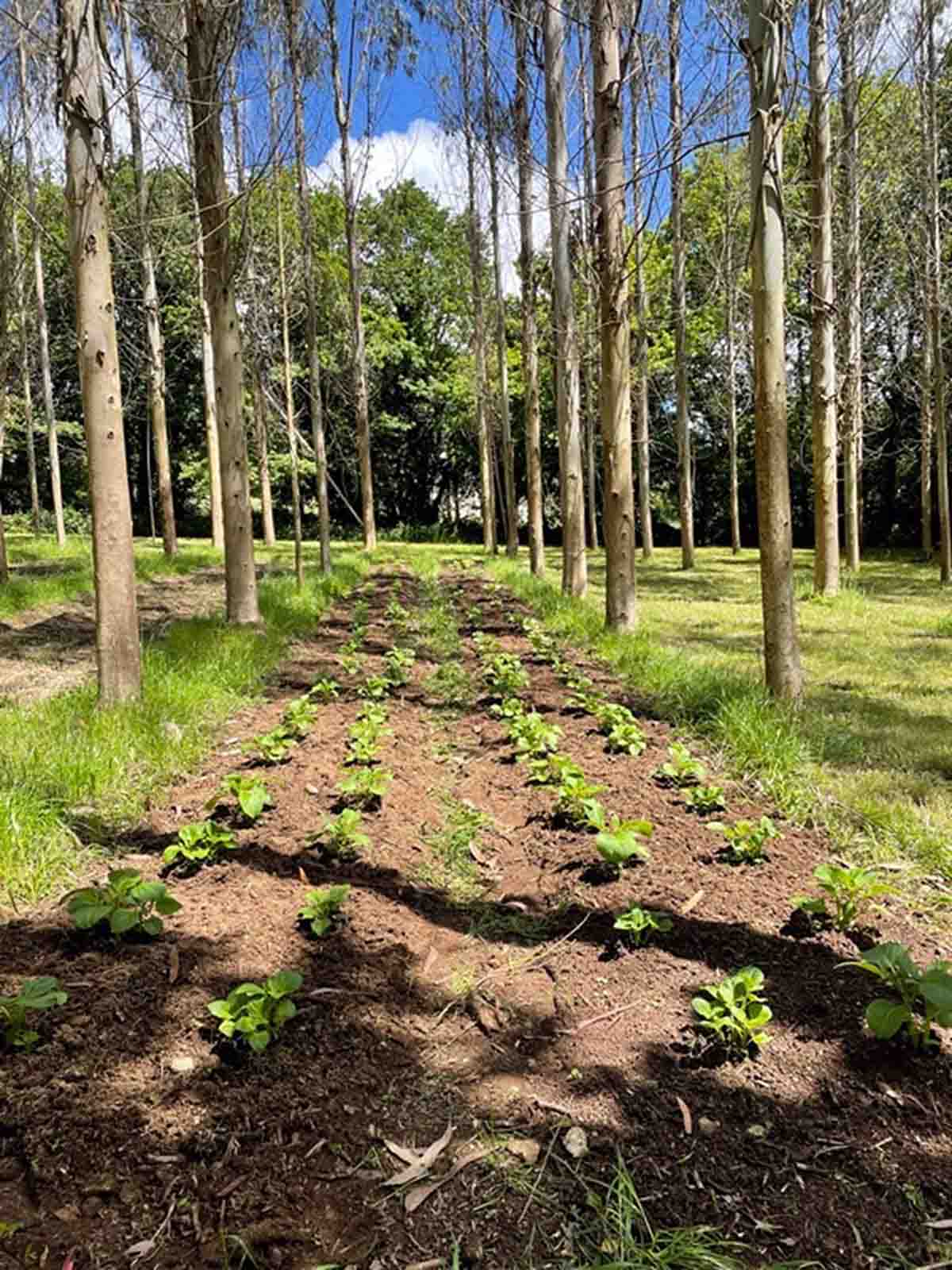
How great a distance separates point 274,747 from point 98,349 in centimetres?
251

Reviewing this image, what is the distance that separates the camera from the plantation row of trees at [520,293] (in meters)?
4.84

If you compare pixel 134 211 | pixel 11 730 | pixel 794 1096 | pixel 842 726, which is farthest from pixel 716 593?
pixel 134 211

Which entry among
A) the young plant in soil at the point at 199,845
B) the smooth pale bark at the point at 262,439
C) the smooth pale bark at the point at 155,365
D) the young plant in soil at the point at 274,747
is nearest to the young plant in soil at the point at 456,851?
the young plant in soil at the point at 199,845

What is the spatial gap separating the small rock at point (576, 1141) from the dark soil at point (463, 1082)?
1cm

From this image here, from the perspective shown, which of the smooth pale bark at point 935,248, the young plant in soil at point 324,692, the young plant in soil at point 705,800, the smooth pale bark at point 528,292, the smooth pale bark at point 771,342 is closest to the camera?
the young plant in soil at point 705,800

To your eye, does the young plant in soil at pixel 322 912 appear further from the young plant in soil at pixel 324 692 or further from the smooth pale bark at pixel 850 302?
the smooth pale bark at pixel 850 302

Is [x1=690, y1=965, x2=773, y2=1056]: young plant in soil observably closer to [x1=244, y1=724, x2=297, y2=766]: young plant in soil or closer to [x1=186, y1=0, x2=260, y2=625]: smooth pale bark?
[x1=244, y1=724, x2=297, y2=766]: young plant in soil

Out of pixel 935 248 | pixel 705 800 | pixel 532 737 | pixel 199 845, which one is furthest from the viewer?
pixel 935 248

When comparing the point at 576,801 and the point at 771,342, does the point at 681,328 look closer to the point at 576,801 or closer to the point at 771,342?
the point at 771,342

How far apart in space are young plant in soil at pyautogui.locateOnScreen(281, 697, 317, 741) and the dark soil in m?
1.48

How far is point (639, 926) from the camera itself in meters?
2.61

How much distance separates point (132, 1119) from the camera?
1.82 metres

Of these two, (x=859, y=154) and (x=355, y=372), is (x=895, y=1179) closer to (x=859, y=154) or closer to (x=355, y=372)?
(x=859, y=154)

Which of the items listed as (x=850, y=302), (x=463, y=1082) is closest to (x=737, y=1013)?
(x=463, y=1082)
